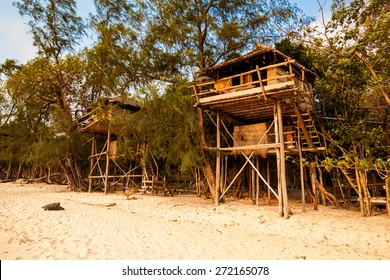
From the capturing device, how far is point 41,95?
21.3m

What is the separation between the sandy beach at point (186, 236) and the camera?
532 centimetres

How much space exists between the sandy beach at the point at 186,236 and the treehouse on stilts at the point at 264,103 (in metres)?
1.80

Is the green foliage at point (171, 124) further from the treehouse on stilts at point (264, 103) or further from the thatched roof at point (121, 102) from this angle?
the thatched roof at point (121, 102)

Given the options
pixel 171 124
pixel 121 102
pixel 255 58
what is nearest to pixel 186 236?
pixel 171 124

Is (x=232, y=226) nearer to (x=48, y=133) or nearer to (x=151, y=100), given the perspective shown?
(x=151, y=100)

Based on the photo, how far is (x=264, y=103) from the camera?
10.7m

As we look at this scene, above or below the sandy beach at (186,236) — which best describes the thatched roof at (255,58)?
above

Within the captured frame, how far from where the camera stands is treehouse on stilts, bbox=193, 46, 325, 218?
31.1 feet

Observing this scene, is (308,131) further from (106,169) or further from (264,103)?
(106,169)

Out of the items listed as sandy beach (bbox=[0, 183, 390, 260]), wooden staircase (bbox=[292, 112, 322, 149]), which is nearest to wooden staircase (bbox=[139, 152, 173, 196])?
sandy beach (bbox=[0, 183, 390, 260])

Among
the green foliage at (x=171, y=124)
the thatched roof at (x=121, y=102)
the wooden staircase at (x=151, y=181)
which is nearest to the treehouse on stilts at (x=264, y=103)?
the green foliage at (x=171, y=124)

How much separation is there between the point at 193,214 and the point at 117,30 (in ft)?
33.9

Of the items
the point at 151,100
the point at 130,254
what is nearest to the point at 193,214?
the point at 130,254
